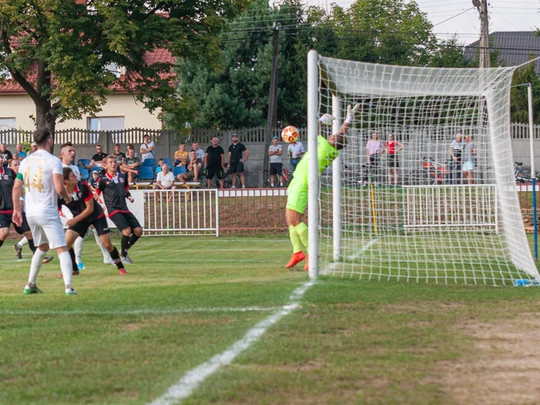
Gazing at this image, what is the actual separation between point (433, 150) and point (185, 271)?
703 centimetres

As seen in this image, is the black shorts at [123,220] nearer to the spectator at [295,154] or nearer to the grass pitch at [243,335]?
the grass pitch at [243,335]

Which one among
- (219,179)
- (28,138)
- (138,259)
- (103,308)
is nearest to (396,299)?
(103,308)

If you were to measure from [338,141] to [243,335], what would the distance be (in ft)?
16.6

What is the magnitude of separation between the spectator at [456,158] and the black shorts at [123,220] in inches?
255

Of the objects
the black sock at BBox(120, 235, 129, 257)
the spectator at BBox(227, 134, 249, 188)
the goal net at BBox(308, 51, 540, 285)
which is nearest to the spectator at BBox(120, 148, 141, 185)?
the spectator at BBox(227, 134, 249, 188)

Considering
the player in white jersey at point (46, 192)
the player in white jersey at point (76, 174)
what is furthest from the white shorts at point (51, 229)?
the player in white jersey at point (76, 174)

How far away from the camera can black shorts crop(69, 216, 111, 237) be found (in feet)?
41.0

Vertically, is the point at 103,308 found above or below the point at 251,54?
below

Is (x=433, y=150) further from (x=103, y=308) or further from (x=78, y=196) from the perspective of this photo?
(x=103, y=308)

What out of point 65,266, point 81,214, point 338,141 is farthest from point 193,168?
point 65,266

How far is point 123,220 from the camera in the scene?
14.1 m

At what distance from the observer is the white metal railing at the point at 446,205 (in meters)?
20.2

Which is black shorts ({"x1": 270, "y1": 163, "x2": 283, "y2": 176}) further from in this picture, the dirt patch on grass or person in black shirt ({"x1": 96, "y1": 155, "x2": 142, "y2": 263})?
the dirt patch on grass

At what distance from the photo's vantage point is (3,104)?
160 ft
